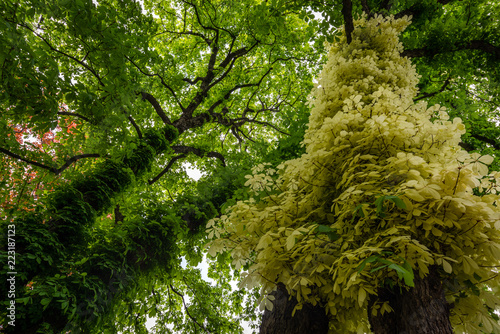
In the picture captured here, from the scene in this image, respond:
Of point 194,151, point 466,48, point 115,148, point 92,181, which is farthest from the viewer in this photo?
point 194,151

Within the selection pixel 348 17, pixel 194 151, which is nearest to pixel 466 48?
pixel 348 17

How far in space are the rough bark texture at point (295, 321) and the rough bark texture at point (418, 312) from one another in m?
0.94

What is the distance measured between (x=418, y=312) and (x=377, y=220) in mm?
683

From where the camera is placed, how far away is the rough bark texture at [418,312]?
162cm

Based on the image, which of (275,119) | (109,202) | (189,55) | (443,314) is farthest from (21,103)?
(275,119)

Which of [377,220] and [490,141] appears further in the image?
[490,141]

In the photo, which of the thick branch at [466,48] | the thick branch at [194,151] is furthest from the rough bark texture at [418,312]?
the thick branch at [194,151]

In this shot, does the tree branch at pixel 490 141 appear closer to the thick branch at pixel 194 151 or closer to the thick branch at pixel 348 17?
the thick branch at pixel 348 17

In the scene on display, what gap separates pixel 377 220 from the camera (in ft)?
6.56

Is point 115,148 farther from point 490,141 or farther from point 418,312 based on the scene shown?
point 490,141

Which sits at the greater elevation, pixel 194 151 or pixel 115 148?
pixel 115 148

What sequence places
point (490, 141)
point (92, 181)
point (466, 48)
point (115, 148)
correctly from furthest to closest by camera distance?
point (490, 141)
point (466, 48)
point (92, 181)
point (115, 148)

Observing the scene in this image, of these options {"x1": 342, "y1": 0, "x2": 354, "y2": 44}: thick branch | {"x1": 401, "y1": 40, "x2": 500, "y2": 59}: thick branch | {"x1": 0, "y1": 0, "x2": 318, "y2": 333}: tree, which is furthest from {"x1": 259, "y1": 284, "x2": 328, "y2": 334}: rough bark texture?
{"x1": 401, "y1": 40, "x2": 500, "y2": 59}: thick branch

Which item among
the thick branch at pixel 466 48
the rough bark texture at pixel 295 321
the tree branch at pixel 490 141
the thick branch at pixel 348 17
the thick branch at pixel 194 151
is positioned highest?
the thick branch at pixel 348 17
